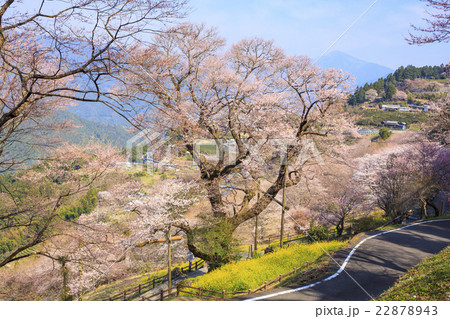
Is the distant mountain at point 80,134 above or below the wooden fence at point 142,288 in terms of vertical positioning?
above

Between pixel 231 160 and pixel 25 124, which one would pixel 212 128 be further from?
pixel 25 124

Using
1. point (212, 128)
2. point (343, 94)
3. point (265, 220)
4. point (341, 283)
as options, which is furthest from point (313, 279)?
point (265, 220)

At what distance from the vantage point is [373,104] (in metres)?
31.6

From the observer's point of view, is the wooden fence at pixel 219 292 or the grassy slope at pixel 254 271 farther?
the grassy slope at pixel 254 271

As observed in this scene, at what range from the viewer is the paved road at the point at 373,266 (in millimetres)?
7676

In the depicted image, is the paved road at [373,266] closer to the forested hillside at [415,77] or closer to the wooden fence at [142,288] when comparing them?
the forested hillside at [415,77]

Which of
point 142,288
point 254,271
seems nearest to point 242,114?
point 254,271

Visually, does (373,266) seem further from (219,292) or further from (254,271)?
(219,292)

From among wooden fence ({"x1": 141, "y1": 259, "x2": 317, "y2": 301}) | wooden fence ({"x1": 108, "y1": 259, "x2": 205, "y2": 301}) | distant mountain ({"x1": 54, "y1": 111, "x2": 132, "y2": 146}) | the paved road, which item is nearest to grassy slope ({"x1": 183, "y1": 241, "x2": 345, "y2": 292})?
wooden fence ({"x1": 141, "y1": 259, "x2": 317, "y2": 301})

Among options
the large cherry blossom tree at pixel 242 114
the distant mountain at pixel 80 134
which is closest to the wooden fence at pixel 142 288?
the large cherry blossom tree at pixel 242 114

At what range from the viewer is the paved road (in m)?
7.68

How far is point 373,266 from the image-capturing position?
9.74 meters

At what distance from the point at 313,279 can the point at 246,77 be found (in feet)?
28.3

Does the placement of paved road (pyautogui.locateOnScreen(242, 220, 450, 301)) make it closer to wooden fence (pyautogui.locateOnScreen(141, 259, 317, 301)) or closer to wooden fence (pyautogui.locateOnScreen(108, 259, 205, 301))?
wooden fence (pyautogui.locateOnScreen(141, 259, 317, 301))
